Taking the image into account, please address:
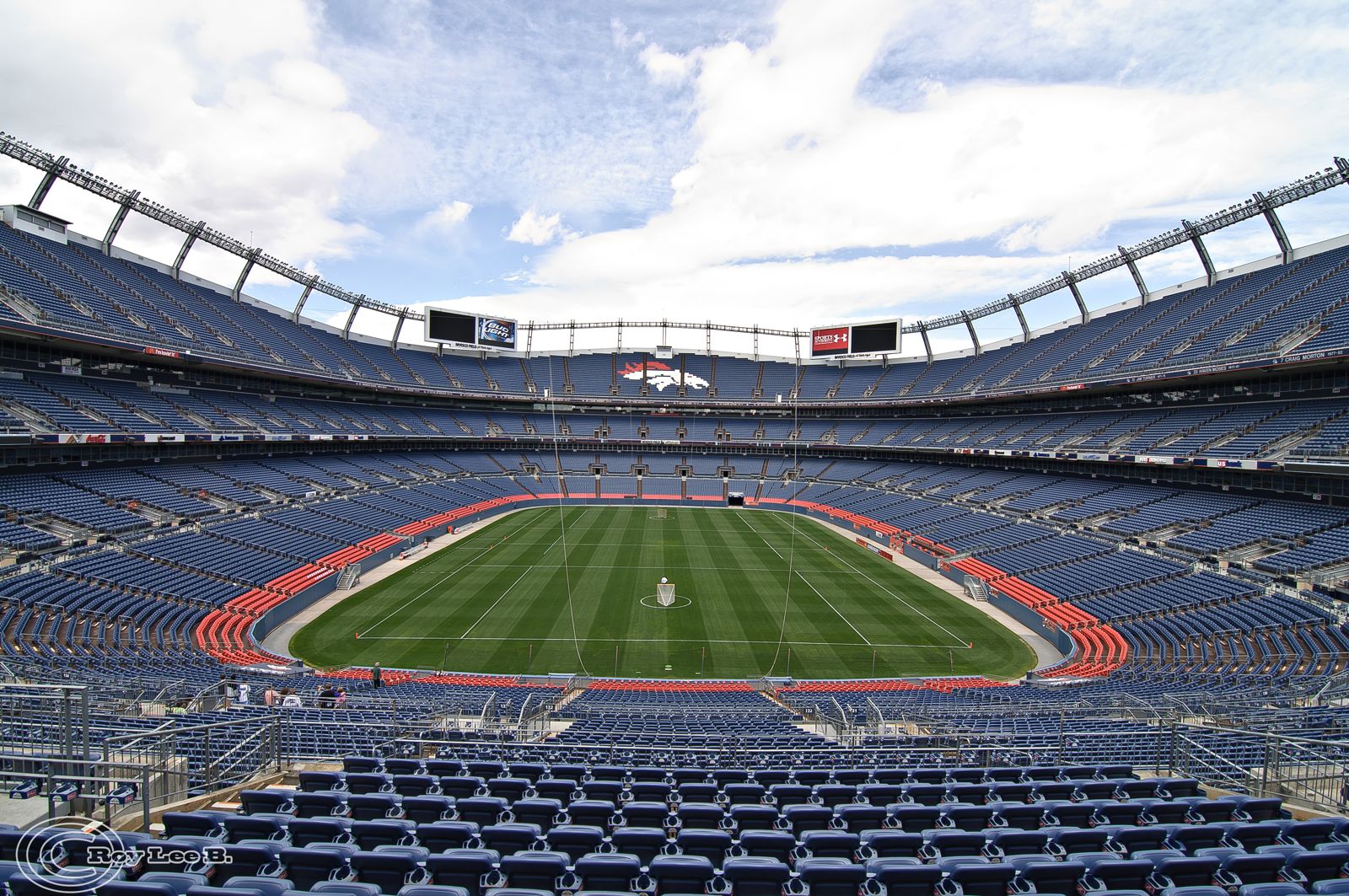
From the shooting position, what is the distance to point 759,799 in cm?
812

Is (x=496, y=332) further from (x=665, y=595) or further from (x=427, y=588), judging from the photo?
(x=665, y=595)

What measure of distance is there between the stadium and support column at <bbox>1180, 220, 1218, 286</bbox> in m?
1.74

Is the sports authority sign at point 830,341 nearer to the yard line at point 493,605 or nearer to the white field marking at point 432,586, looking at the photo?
the white field marking at point 432,586

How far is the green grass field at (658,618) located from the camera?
954 inches

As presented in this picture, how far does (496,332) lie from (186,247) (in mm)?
29384

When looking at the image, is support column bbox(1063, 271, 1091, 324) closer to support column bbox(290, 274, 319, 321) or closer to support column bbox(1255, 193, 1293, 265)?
support column bbox(1255, 193, 1293, 265)

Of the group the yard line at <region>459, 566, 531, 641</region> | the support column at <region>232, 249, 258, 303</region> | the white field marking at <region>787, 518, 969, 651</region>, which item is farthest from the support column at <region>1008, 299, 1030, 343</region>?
the support column at <region>232, 249, 258, 303</region>

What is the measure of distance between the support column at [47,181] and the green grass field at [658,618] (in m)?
30.5

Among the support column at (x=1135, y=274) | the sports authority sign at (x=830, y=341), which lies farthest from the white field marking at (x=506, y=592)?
the support column at (x=1135, y=274)

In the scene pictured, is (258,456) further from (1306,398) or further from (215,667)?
(1306,398)

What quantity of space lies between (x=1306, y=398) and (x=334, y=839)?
45.1 m

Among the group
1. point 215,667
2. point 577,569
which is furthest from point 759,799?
point 577,569

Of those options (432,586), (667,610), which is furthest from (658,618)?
(432,586)

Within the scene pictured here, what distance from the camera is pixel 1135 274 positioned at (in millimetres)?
46500
